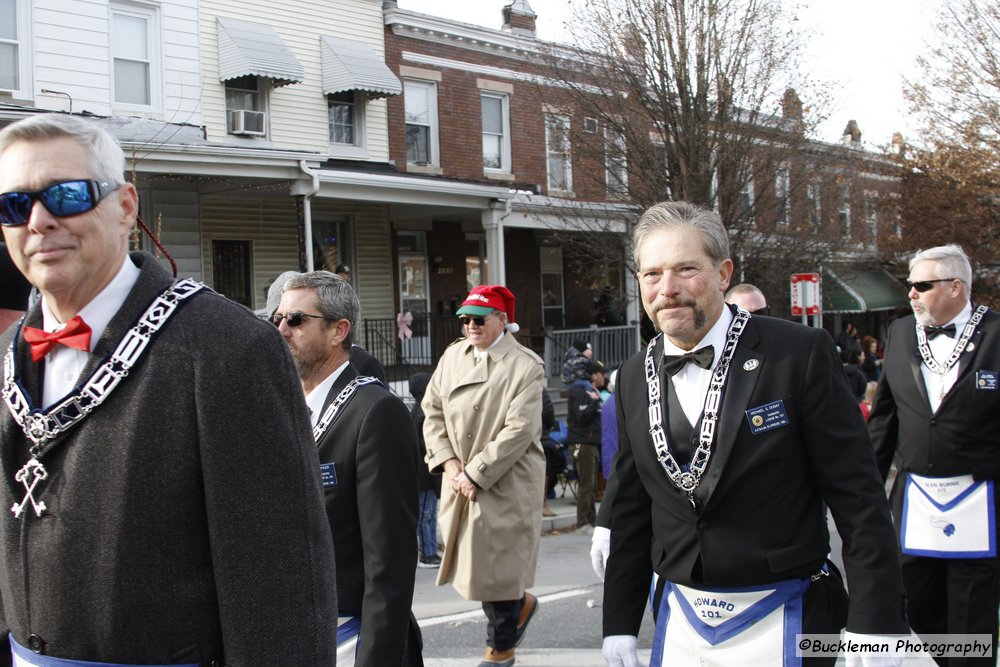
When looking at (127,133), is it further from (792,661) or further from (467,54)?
(792,661)

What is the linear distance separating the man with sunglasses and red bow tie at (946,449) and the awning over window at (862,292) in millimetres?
20229

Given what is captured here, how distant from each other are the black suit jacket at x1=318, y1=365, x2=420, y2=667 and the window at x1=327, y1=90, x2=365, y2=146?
15.4 metres

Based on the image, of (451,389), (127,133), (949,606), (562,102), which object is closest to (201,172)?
(127,133)

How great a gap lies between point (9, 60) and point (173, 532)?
14312 mm

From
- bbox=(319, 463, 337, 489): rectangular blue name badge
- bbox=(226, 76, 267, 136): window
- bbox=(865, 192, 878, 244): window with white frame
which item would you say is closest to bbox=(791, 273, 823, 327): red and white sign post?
bbox=(865, 192, 878, 244): window with white frame

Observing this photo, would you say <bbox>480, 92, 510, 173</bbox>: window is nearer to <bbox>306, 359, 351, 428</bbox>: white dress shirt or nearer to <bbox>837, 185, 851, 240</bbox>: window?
<bbox>837, 185, 851, 240</bbox>: window

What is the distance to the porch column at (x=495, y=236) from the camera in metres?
18.0

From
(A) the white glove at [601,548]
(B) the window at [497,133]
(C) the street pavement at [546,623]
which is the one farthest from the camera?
(B) the window at [497,133]

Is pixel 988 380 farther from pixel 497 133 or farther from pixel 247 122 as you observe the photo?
pixel 497 133

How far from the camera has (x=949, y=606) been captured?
486 cm

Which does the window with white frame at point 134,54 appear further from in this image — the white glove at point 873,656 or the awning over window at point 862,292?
the awning over window at point 862,292

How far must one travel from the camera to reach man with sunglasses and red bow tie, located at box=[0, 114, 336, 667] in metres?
1.80

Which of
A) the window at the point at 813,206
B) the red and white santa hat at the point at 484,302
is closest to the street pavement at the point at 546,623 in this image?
the red and white santa hat at the point at 484,302

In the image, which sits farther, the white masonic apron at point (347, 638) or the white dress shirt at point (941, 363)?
the white dress shirt at point (941, 363)
